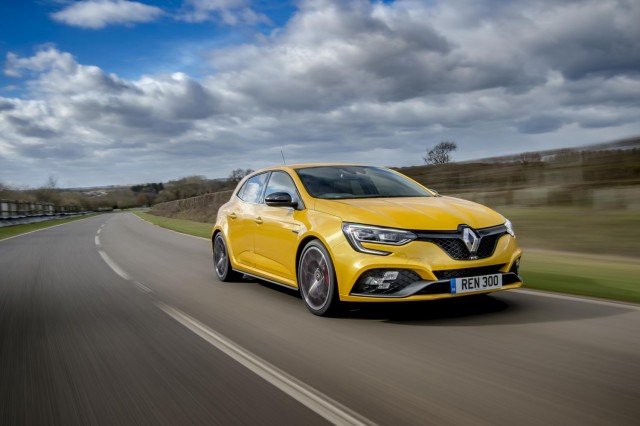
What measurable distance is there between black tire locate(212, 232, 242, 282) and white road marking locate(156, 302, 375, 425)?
2.76m

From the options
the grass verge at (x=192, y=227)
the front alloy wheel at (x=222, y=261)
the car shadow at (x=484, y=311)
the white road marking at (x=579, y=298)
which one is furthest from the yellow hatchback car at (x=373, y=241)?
the grass verge at (x=192, y=227)

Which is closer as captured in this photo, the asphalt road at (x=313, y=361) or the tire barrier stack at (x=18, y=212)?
the asphalt road at (x=313, y=361)

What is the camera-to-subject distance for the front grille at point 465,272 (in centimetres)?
497

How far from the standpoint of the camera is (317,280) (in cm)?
573

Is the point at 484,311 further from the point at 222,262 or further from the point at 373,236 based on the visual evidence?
the point at 222,262

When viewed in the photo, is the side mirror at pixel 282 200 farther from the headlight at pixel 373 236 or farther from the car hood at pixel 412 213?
the headlight at pixel 373 236

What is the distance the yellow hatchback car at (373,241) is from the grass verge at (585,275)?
172 centimetres

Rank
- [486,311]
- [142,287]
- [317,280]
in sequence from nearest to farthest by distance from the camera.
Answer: [486,311] → [317,280] → [142,287]

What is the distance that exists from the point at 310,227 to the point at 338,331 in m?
1.18

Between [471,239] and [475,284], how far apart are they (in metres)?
0.40

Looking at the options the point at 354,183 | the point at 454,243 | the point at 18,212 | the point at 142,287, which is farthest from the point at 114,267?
the point at 18,212

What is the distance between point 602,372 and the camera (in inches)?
145

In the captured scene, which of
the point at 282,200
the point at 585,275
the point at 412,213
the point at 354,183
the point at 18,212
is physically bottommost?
the point at 585,275

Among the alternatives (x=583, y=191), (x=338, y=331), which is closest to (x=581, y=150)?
(x=583, y=191)
